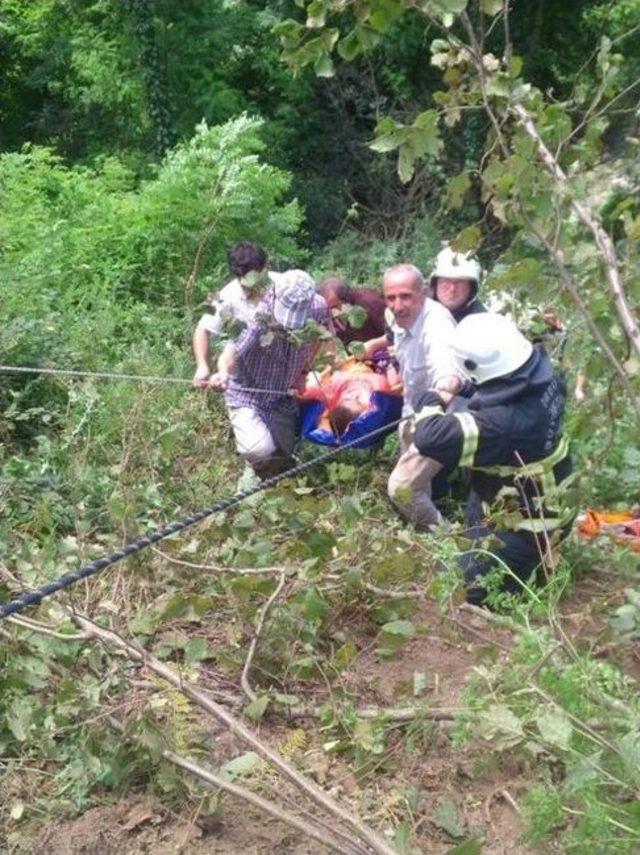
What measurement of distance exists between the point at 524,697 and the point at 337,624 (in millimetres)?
1194

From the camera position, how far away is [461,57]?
2.86 metres

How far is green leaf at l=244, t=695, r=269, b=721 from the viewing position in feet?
12.2

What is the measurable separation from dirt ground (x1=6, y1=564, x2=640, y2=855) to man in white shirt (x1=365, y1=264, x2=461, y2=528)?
139cm

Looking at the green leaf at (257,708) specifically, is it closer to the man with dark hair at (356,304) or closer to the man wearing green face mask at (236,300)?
the man wearing green face mask at (236,300)

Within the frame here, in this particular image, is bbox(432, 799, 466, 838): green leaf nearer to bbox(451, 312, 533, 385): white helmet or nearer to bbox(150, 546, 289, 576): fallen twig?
bbox(150, 546, 289, 576): fallen twig

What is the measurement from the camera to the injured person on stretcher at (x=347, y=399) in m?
6.38

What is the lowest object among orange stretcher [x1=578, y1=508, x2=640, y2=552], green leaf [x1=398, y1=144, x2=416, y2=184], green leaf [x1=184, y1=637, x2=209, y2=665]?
orange stretcher [x1=578, y1=508, x2=640, y2=552]

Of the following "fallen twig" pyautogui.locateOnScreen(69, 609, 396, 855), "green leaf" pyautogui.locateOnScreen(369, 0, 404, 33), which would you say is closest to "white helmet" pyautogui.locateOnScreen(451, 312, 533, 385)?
"fallen twig" pyautogui.locateOnScreen(69, 609, 396, 855)

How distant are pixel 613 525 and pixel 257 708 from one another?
250 centimetres

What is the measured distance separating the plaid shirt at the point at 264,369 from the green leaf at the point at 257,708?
2.67 metres

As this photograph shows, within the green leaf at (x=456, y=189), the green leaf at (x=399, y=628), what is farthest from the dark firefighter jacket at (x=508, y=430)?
the green leaf at (x=456, y=189)

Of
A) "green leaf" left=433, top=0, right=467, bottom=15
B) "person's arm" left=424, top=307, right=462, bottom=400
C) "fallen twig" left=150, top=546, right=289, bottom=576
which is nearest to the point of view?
"green leaf" left=433, top=0, right=467, bottom=15

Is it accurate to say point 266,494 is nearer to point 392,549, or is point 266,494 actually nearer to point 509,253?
point 392,549

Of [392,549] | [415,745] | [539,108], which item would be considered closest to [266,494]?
[392,549]
